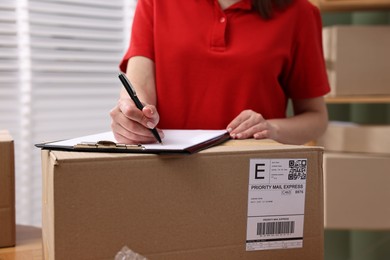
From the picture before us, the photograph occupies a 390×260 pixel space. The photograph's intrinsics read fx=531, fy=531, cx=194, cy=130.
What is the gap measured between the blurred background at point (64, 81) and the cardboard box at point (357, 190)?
5 centimetres

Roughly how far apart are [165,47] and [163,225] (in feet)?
1.95

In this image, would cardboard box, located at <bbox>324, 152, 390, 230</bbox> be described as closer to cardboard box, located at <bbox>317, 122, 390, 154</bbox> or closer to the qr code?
cardboard box, located at <bbox>317, 122, 390, 154</bbox>

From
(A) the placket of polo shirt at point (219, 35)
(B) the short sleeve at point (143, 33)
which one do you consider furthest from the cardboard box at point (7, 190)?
(A) the placket of polo shirt at point (219, 35)

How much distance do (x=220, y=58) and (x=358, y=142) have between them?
988 millimetres

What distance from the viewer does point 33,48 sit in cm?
202

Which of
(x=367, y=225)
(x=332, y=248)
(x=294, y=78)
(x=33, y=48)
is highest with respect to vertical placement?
(x=33, y=48)

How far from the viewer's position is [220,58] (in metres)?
1.23

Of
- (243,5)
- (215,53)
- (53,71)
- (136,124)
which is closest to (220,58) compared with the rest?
(215,53)

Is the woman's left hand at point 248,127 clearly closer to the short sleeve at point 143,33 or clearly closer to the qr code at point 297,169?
the qr code at point 297,169

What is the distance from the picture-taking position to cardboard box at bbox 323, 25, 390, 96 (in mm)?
1985

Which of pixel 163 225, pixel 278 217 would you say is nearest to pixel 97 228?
pixel 163 225

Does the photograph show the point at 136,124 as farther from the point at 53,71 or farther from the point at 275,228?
the point at 53,71

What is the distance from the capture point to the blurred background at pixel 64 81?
197 centimetres

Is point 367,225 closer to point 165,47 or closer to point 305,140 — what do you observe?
point 305,140
